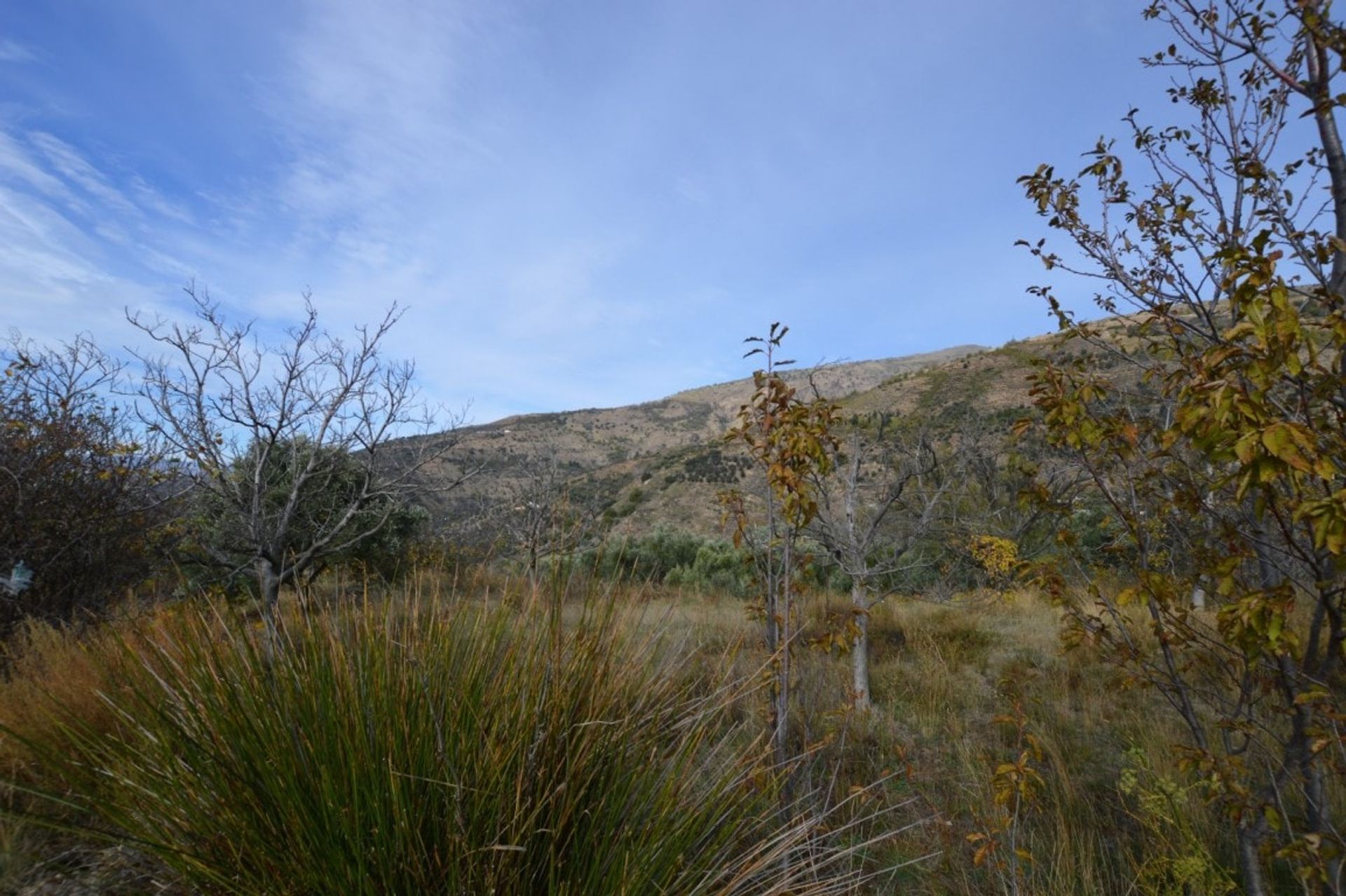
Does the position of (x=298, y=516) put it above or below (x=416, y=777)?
above

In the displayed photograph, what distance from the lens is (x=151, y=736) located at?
83.7 inches

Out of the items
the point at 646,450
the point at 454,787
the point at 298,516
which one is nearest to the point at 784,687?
the point at 454,787

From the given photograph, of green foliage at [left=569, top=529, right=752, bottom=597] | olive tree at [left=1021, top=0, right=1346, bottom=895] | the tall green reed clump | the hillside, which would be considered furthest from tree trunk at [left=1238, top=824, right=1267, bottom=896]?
green foliage at [left=569, top=529, right=752, bottom=597]

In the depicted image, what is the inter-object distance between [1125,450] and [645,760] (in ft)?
7.93

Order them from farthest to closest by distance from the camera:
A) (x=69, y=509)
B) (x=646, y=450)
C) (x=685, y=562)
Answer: (x=646, y=450)
(x=685, y=562)
(x=69, y=509)

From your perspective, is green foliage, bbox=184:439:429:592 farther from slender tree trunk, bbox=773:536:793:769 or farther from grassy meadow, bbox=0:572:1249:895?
slender tree trunk, bbox=773:536:793:769

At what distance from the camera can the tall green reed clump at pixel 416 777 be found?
1.81 meters

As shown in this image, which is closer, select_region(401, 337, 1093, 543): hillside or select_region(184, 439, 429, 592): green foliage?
select_region(184, 439, 429, 592): green foliage

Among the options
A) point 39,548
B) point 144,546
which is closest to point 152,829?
point 39,548

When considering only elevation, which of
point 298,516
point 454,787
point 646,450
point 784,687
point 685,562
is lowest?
point 685,562

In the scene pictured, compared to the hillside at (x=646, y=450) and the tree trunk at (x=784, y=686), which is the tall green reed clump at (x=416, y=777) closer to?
the tree trunk at (x=784, y=686)

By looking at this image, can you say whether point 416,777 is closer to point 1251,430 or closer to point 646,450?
point 1251,430

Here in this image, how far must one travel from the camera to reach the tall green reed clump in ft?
5.93

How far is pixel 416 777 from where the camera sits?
172cm
